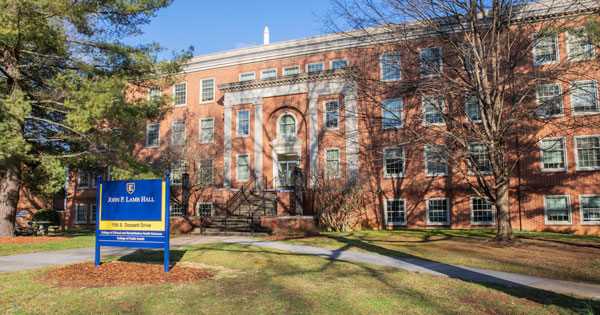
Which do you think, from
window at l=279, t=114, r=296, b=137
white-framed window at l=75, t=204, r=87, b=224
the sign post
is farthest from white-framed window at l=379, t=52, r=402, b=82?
white-framed window at l=75, t=204, r=87, b=224

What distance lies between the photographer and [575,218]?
2052 centimetres

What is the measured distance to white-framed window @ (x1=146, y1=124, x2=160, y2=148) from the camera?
29844 millimetres

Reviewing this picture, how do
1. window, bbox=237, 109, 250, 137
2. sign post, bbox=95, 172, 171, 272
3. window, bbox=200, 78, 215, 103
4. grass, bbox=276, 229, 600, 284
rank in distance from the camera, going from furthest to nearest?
window, bbox=200, 78, 215, 103 → window, bbox=237, 109, 250, 137 → grass, bbox=276, 229, 600, 284 → sign post, bbox=95, 172, 171, 272

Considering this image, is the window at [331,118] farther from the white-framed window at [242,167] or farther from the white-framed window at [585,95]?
the white-framed window at [585,95]

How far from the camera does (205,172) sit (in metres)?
26.3

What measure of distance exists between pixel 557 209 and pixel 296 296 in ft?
65.4

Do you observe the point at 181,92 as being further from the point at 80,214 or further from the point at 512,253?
the point at 512,253

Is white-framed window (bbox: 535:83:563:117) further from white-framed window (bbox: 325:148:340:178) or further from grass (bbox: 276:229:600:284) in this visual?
white-framed window (bbox: 325:148:340:178)

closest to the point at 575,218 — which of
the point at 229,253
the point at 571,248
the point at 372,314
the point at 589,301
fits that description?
the point at 571,248

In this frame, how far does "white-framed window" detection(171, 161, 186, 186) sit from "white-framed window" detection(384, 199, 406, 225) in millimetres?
12785

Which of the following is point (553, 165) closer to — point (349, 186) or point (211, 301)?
point (349, 186)

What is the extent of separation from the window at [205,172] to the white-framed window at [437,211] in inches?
539

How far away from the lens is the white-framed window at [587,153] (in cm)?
2069

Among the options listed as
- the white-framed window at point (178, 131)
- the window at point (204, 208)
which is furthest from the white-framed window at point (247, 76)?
the window at point (204, 208)
